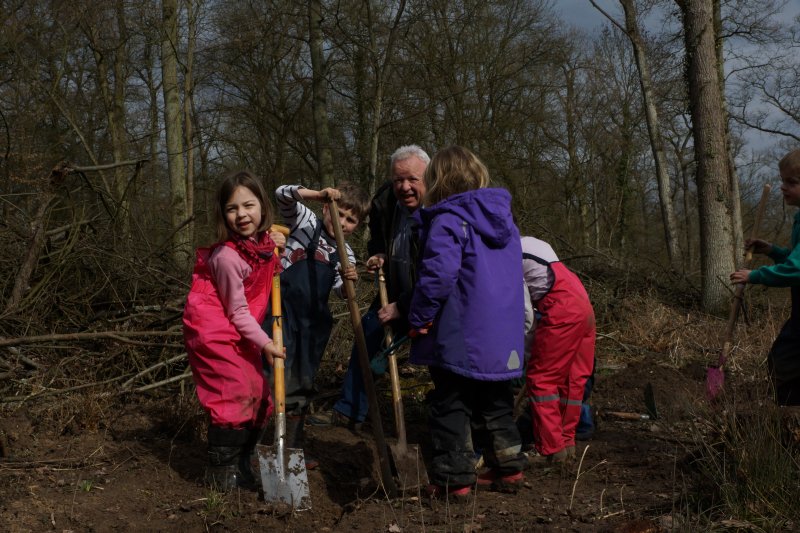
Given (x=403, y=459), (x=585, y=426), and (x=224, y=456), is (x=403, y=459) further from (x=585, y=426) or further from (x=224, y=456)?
(x=585, y=426)

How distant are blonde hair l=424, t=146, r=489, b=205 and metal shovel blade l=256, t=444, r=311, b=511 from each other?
1.42 meters

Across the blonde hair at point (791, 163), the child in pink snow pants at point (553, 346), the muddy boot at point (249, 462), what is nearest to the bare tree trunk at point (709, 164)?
the blonde hair at point (791, 163)

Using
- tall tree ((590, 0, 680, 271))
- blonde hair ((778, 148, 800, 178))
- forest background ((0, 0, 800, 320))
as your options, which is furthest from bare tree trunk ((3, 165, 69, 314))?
tall tree ((590, 0, 680, 271))

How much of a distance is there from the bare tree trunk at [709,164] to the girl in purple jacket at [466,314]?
6.79 metres

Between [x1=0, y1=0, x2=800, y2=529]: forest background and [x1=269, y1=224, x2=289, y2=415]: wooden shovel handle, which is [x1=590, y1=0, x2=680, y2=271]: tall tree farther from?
[x1=269, y1=224, x2=289, y2=415]: wooden shovel handle

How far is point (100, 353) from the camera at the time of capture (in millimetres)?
5688

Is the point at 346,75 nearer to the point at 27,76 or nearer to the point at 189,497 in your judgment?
the point at 27,76

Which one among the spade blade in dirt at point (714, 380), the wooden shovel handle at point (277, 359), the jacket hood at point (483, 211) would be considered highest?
the jacket hood at point (483, 211)

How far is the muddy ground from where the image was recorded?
3.44 metres

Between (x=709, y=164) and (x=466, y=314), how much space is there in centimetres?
733

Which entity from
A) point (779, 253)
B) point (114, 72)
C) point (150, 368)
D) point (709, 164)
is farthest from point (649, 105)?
point (150, 368)

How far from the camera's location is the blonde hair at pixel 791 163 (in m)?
4.03

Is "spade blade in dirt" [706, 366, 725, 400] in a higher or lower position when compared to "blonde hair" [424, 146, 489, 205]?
lower

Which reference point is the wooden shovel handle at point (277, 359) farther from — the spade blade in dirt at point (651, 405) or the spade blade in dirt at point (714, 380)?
the spade blade in dirt at point (651, 405)
